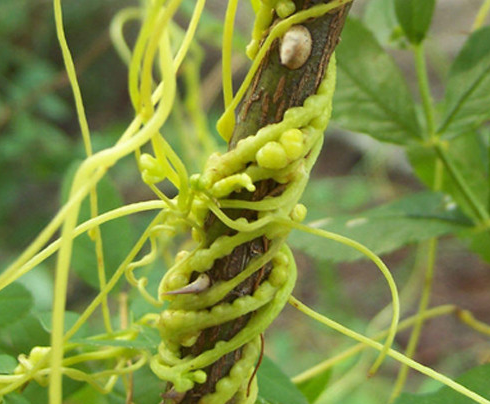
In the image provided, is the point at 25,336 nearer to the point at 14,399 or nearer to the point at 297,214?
the point at 14,399

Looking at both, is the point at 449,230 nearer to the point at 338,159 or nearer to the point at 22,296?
the point at 22,296

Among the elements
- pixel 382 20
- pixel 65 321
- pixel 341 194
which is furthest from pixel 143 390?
pixel 341 194

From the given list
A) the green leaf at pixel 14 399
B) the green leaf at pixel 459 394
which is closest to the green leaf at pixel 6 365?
the green leaf at pixel 14 399

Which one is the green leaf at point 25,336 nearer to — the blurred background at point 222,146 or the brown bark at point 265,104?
the brown bark at point 265,104

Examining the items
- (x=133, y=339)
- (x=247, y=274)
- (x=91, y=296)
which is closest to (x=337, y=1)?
(x=247, y=274)

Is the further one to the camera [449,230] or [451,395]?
[449,230]
